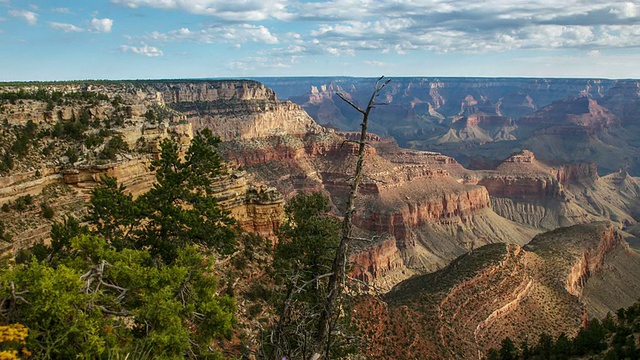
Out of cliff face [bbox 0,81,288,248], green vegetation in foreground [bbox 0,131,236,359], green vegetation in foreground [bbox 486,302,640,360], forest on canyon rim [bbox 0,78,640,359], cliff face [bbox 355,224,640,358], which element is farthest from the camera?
cliff face [bbox 355,224,640,358]

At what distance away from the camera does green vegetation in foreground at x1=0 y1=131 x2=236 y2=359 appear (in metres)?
11.6

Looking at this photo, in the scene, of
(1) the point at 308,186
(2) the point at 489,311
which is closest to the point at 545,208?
(1) the point at 308,186

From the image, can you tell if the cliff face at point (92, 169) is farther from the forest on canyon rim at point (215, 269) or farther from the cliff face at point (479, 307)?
the cliff face at point (479, 307)

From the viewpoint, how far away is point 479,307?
126ft

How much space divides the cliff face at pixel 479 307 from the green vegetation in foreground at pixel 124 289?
42.1 ft

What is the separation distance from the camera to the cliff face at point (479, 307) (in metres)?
31.5

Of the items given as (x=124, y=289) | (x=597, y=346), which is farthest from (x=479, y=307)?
(x=124, y=289)

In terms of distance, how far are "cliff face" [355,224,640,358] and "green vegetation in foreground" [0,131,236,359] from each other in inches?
505

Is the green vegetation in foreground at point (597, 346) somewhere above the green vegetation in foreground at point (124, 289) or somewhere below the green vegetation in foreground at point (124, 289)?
below

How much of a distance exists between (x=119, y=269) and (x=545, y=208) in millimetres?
138991

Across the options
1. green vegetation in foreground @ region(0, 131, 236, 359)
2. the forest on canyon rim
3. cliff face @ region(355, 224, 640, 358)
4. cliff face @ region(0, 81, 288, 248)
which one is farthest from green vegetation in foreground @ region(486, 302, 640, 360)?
cliff face @ region(0, 81, 288, 248)

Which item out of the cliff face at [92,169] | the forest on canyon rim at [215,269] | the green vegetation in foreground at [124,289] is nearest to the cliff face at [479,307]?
the forest on canyon rim at [215,269]

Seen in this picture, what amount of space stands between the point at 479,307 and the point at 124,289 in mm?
31364

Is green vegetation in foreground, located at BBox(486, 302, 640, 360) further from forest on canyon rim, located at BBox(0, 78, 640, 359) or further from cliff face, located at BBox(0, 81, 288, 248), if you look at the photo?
cliff face, located at BBox(0, 81, 288, 248)
